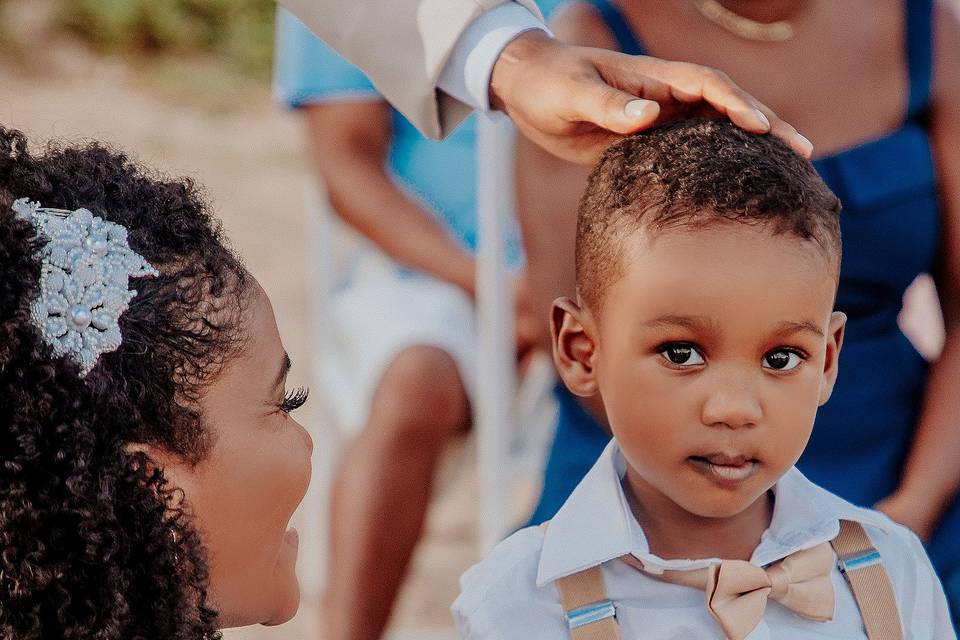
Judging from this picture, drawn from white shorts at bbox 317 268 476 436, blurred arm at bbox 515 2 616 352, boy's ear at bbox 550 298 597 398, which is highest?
white shorts at bbox 317 268 476 436

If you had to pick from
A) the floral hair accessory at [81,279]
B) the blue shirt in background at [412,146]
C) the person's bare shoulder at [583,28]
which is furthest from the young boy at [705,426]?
the blue shirt in background at [412,146]

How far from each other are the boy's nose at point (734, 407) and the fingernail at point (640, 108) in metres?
0.35

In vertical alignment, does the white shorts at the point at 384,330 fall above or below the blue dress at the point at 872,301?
above

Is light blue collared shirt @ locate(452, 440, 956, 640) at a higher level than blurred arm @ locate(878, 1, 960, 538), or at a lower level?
lower

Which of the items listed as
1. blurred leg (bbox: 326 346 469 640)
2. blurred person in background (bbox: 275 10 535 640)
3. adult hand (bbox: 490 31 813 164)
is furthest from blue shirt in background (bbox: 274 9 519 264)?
adult hand (bbox: 490 31 813 164)

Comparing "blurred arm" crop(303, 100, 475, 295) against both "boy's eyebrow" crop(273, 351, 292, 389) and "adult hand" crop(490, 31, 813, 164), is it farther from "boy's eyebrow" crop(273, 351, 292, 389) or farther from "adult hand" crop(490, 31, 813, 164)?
"boy's eyebrow" crop(273, 351, 292, 389)

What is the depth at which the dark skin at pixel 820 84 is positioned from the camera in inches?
93.6

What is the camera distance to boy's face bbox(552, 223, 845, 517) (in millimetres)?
1542

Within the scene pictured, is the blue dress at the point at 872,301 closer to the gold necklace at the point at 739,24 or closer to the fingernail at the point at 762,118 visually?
the gold necklace at the point at 739,24

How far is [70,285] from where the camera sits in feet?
4.57

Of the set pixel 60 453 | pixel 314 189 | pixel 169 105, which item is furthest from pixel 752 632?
pixel 169 105

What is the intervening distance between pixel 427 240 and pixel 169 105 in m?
5.16

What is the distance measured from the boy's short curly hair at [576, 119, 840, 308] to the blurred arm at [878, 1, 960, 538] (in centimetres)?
86

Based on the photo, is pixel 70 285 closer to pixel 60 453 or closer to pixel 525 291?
pixel 60 453
